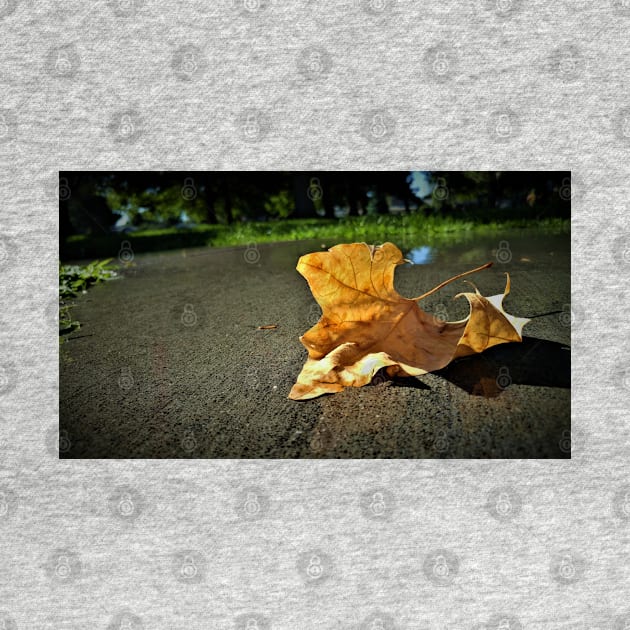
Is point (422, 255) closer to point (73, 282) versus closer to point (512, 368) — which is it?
point (512, 368)

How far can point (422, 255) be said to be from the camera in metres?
1.95

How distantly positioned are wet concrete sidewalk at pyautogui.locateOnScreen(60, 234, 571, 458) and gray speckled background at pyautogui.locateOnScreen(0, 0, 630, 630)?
77mm

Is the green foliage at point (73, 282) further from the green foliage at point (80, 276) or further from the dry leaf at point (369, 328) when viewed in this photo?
the dry leaf at point (369, 328)

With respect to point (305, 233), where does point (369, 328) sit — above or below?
below

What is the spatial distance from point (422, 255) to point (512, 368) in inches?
22.4

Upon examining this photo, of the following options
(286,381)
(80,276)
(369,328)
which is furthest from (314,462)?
(80,276)

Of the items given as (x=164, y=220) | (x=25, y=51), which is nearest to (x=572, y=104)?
(x=164, y=220)

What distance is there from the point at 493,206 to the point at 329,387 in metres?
0.85

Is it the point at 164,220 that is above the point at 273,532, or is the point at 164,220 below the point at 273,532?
above

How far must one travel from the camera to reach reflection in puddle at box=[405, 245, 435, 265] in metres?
1.93

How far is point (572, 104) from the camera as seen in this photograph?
66.2 inches

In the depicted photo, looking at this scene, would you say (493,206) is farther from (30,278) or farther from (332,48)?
(30,278)

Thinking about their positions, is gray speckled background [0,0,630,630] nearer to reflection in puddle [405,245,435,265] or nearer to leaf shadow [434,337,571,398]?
leaf shadow [434,337,571,398]

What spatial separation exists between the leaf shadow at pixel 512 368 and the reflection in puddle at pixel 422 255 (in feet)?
1.55
